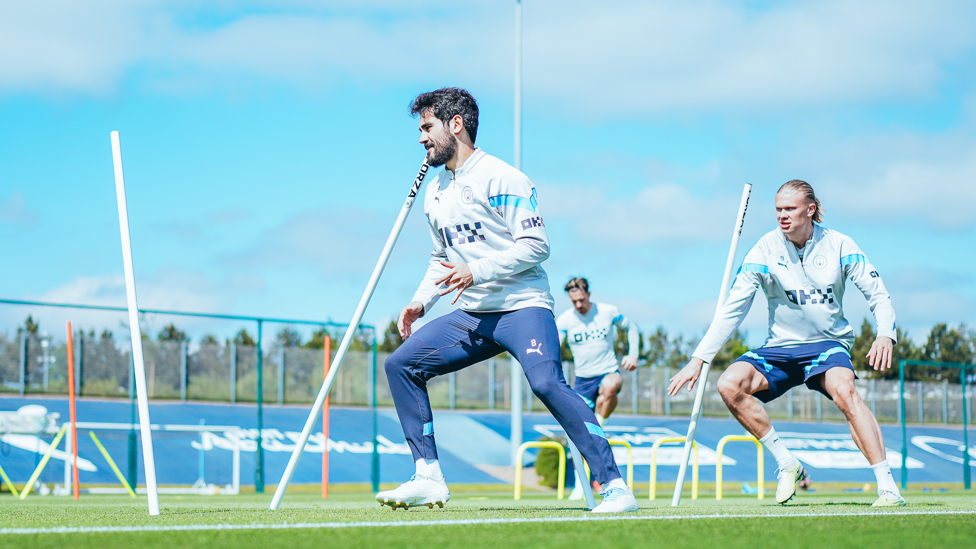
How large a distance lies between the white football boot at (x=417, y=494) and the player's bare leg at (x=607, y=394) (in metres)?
6.03

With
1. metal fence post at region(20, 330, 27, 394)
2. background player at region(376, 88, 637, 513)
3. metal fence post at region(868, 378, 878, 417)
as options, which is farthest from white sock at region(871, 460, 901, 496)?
metal fence post at region(868, 378, 878, 417)

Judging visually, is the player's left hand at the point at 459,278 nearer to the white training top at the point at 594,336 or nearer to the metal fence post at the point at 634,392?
the white training top at the point at 594,336

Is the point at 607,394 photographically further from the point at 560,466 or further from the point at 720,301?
the point at 720,301

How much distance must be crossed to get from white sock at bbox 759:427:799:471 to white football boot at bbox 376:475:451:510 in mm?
2252

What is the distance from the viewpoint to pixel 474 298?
4.85 meters

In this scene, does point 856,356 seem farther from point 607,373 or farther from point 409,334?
point 409,334

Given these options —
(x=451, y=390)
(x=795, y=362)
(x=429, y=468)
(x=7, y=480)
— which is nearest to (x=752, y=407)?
(x=795, y=362)

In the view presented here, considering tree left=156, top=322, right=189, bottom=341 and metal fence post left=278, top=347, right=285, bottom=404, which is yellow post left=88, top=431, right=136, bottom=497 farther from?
metal fence post left=278, top=347, right=285, bottom=404

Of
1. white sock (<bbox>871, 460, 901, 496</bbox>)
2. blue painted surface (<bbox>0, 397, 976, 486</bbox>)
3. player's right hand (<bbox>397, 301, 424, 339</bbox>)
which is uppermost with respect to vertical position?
player's right hand (<bbox>397, 301, 424, 339</bbox>)

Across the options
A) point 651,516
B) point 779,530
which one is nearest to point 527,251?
point 651,516

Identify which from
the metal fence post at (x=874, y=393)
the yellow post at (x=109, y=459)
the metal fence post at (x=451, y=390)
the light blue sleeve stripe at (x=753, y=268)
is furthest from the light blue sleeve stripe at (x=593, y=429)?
the metal fence post at (x=874, y=393)

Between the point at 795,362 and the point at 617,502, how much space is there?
2.08m

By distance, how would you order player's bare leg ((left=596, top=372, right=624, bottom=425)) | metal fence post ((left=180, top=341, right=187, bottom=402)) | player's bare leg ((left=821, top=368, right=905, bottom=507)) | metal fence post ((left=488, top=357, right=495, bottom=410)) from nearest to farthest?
1. player's bare leg ((left=821, top=368, right=905, bottom=507))
2. player's bare leg ((left=596, top=372, right=624, bottom=425))
3. metal fence post ((left=180, top=341, right=187, bottom=402))
4. metal fence post ((left=488, top=357, right=495, bottom=410))

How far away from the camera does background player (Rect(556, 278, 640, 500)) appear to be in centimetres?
1071
